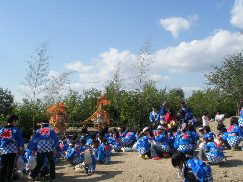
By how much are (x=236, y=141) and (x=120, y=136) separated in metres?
5.54

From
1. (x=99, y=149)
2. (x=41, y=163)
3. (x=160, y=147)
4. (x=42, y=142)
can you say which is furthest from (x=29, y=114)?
(x=42, y=142)

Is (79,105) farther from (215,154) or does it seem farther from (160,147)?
(215,154)

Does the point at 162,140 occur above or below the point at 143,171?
above

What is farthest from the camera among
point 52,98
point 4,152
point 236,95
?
point 236,95

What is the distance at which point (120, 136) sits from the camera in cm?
1764

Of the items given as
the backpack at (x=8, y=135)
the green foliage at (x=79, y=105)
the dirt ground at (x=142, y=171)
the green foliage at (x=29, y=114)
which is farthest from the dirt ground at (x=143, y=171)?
the green foliage at (x=79, y=105)

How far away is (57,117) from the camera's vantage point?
66.2ft

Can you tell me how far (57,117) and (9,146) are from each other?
10.3 m

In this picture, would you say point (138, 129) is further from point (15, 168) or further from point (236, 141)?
point (15, 168)

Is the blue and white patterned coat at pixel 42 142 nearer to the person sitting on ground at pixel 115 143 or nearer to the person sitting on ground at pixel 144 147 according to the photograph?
the person sitting on ground at pixel 144 147

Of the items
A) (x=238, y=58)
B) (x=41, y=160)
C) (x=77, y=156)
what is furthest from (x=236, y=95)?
(x=41, y=160)

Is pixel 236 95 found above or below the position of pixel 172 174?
above

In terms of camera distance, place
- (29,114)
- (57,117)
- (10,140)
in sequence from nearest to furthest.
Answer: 1. (10,140)
2. (57,117)
3. (29,114)

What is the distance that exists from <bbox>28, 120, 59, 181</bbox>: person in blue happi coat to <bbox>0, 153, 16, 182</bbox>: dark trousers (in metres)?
0.67
